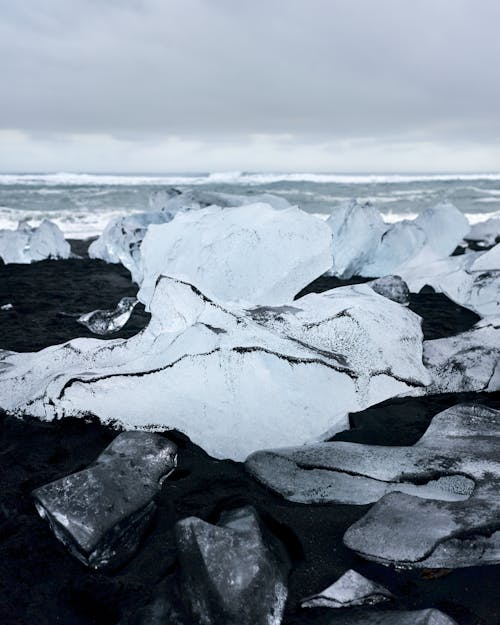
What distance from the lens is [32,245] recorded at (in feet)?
23.7

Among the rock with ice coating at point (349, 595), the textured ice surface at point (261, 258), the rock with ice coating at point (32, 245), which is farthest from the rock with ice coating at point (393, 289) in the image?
the rock with ice coating at point (32, 245)

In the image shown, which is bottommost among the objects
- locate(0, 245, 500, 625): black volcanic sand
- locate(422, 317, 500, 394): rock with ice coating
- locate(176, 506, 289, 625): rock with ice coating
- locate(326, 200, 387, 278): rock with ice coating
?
locate(0, 245, 500, 625): black volcanic sand

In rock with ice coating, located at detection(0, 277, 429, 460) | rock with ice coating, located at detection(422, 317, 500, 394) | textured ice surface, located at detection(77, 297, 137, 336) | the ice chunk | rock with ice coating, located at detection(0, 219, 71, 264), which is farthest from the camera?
the ice chunk

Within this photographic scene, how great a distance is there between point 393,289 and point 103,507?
11.4ft

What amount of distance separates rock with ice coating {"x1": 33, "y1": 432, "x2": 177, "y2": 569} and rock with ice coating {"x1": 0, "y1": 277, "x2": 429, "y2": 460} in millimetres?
424

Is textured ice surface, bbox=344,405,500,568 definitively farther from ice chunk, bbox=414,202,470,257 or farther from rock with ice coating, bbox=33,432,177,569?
ice chunk, bbox=414,202,470,257

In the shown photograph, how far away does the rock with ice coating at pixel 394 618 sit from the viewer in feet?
4.11

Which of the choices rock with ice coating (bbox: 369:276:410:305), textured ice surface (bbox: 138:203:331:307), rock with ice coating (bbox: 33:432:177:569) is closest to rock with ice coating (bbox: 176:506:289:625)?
rock with ice coating (bbox: 33:432:177:569)

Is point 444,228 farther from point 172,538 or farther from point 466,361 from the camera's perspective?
point 172,538

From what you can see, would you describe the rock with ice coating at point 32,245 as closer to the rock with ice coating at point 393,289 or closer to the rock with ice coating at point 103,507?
the rock with ice coating at point 393,289

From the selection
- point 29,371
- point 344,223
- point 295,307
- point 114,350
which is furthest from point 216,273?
point 344,223

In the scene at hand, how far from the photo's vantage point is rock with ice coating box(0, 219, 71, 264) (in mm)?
6969

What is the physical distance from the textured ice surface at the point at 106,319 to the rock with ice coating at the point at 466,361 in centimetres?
214

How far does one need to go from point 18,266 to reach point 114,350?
4315 millimetres
